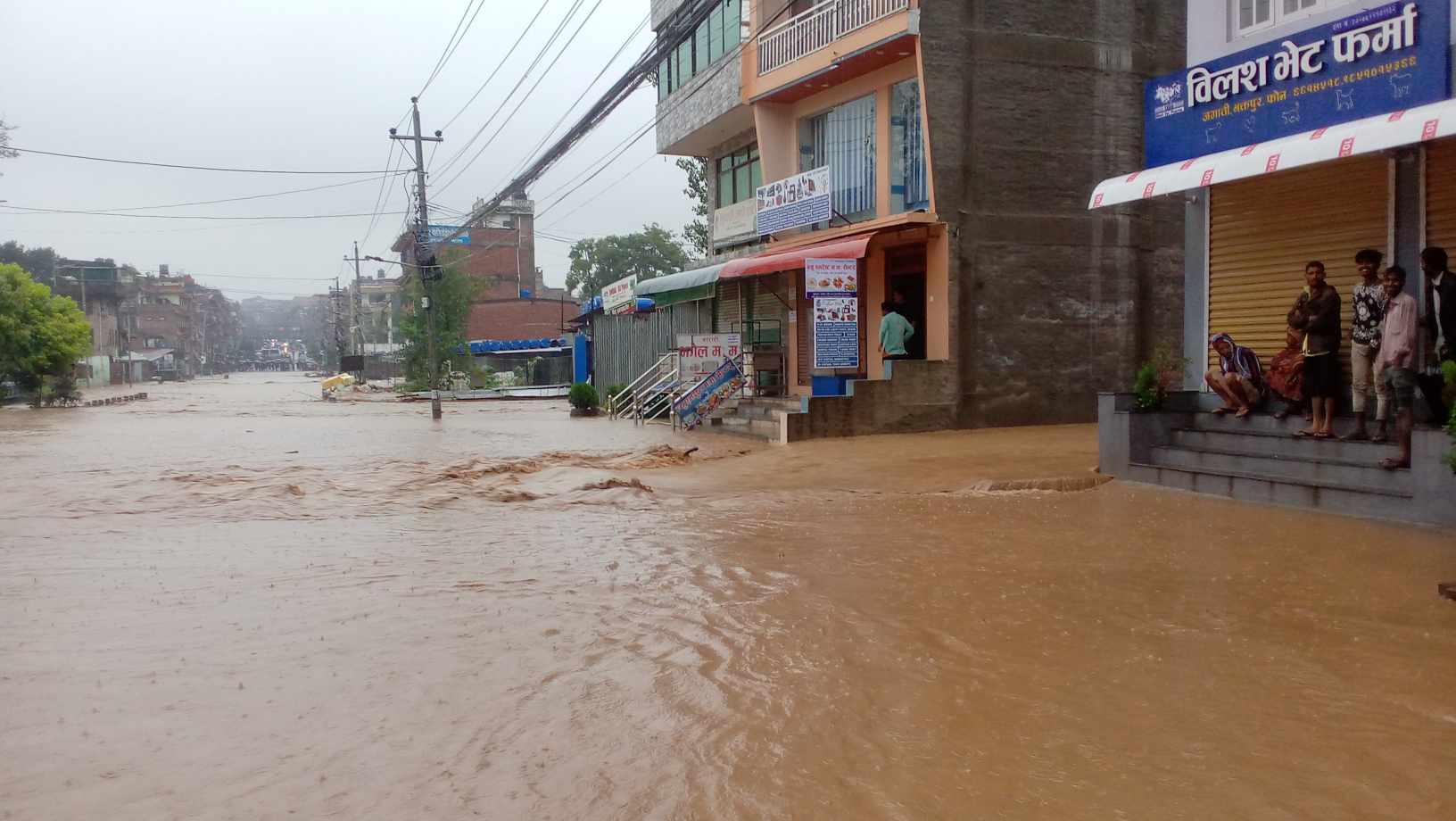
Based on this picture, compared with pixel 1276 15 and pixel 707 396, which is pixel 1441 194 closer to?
pixel 1276 15

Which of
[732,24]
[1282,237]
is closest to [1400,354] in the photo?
[1282,237]

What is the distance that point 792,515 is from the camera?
9.59 m

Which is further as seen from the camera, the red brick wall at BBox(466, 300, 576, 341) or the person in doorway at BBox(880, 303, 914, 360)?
the red brick wall at BBox(466, 300, 576, 341)

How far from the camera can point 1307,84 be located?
35.6 ft

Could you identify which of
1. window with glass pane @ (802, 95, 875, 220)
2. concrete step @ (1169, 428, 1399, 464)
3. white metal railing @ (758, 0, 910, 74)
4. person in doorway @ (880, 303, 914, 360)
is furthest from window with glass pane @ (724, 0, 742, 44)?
concrete step @ (1169, 428, 1399, 464)

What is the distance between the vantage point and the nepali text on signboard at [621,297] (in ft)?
84.5

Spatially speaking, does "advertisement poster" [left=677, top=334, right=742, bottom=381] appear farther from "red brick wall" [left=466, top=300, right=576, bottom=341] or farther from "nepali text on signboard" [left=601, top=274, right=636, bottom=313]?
"red brick wall" [left=466, top=300, right=576, bottom=341]

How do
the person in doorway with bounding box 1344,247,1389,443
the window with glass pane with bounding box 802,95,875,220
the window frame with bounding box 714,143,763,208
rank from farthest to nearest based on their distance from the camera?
the window frame with bounding box 714,143,763,208 → the window with glass pane with bounding box 802,95,875,220 → the person in doorway with bounding box 1344,247,1389,443

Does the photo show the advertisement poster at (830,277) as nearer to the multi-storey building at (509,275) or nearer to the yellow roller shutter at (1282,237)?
the yellow roller shutter at (1282,237)

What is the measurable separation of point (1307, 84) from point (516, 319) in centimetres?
5880

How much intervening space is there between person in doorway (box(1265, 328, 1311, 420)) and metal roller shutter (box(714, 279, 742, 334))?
1447 cm

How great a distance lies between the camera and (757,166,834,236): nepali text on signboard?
1930cm

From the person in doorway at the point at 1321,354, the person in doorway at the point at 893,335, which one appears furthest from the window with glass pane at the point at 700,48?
the person in doorway at the point at 1321,354

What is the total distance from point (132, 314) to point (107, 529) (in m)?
91.7
